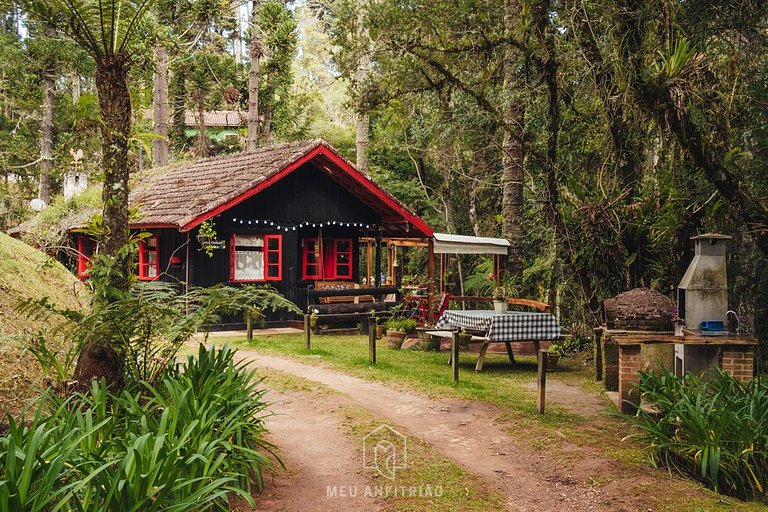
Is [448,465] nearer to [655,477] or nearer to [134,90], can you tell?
[655,477]

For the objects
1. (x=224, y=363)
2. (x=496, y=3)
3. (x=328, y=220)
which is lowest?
(x=224, y=363)

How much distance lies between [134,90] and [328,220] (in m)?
11.4

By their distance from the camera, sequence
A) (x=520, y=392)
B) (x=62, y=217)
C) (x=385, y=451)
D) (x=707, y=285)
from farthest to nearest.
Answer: (x=62, y=217) → (x=520, y=392) → (x=707, y=285) → (x=385, y=451)

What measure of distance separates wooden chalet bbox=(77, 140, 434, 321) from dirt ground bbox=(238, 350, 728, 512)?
24.8 feet

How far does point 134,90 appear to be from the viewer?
6.83 m

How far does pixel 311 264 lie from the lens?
63.4 feet

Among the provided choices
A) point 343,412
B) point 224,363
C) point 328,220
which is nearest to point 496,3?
point 328,220

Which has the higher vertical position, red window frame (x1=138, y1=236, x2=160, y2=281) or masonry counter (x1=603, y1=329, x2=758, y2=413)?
red window frame (x1=138, y1=236, x2=160, y2=281)

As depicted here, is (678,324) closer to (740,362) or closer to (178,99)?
(740,362)

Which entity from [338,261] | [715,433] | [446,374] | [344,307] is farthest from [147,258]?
[715,433]

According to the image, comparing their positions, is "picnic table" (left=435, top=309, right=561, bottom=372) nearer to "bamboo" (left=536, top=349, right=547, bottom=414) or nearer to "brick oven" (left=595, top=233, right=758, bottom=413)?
"brick oven" (left=595, top=233, right=758, bottom=413)

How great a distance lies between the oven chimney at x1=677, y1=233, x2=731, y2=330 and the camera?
25.8ft

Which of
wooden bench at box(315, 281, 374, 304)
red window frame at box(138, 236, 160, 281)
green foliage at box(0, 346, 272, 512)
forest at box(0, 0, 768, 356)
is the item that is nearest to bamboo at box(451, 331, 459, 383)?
forest at box(0, 0, 768, 356)

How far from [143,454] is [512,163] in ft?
40.9
